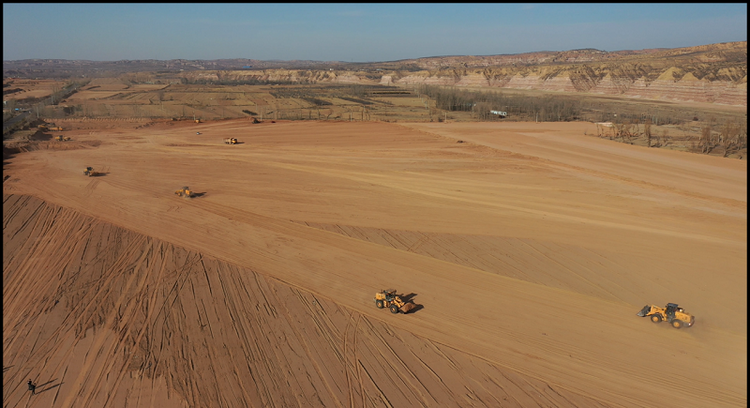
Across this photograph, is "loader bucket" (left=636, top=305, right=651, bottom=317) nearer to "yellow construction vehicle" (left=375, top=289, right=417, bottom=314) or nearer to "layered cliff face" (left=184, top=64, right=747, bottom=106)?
"yellow construction vehicle" (left=375, top=289, right=417, bottom=314)

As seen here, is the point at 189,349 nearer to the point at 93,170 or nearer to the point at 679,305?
the point at 679,305

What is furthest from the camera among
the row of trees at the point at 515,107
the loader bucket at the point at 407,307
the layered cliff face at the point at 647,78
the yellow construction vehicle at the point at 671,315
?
the layered cliff face at the point at 647,78

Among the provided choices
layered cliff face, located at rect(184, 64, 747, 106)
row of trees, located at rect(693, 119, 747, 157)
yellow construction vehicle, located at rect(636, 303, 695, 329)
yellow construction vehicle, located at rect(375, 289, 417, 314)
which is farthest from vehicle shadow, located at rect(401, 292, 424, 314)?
layered cliff face, located at rect(184, 64, 747, 106)

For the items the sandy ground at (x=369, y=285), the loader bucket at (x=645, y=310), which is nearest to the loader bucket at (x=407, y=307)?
the sandy ground at (x=369, y=285)

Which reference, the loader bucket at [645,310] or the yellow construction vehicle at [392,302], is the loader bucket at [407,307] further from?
the loader bucket at [645,310]

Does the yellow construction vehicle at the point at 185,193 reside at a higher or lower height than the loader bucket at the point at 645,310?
higher

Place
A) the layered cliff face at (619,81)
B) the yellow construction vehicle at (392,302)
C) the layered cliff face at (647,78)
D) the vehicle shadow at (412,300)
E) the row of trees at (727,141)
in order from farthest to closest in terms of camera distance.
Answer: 1. the layered cliff face at (647,78)
2. the layered cliff face at (619,81)
3. the row of trees at (727,141)
4. the vehicle shadow at (412,300)
5. the yellow construction vehicle at (392,302)

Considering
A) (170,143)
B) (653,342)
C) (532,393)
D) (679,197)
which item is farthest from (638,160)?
(170,143)

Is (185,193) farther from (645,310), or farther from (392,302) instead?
(645,310)
